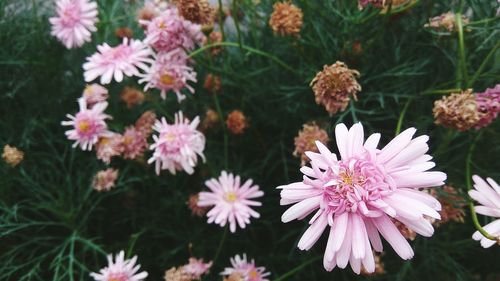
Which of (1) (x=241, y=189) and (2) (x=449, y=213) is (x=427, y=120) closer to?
(2) (x=449, y=213)

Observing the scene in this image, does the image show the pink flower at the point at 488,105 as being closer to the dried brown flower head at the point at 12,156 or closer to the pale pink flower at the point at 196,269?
the pale pink flower at the point at 196,269

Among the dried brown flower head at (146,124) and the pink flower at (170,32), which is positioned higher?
the pink flower at (170,32)

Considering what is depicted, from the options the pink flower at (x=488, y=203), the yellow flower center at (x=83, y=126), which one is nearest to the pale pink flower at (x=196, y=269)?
the yellow flower center at (x=83, y=126)

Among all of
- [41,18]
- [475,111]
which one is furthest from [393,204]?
[41,18]

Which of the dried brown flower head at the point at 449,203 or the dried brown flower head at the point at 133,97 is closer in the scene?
the dried brown flower head at the point at 449,203

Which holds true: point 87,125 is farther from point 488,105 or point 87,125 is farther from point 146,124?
point 488,105

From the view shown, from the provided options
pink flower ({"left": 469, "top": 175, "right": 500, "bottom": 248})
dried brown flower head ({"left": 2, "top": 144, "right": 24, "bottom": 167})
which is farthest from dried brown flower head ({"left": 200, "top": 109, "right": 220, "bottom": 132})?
pink flower ({"left": 469, "top": 175, "right": 500, "bottom": 248})

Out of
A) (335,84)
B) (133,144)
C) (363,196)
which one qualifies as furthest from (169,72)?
(363,196)
